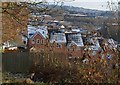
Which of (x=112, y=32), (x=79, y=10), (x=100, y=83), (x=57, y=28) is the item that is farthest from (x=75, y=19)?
(x=100, y=83)

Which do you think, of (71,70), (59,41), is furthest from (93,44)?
(59,41)

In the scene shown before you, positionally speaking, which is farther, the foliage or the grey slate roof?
the grey slate roof

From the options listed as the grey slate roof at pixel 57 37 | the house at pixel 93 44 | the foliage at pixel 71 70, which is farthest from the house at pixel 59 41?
the house at pixel 93 44

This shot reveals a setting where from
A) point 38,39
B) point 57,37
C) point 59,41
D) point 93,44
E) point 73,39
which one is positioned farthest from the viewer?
point 57,37

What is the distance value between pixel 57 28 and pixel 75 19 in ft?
2.15

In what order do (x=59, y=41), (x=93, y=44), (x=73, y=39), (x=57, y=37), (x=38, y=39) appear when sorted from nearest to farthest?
(x=93, y=44), (x=73, y=39), (x=59, y=41), (x=38, y=39), (x=57, y=37)

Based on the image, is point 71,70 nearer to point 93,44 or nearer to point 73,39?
point 73,39

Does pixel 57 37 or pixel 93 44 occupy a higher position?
pixel 93 44

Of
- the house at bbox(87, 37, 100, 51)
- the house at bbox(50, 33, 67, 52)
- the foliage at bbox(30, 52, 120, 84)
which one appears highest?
the house at bbox(87, 37, 100, 51)

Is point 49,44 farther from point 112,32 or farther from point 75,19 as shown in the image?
point 112,32

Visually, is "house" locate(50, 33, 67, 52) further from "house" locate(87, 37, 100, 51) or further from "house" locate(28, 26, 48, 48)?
"house" locate(87, 37, 100, 51)

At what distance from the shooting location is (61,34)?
6852 millimetres

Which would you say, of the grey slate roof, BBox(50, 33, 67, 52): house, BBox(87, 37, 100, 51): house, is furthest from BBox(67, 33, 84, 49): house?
BBox(87, 37, 100, 51): house

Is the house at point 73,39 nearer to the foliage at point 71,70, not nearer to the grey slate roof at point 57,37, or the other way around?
the foliage at point 71,70
